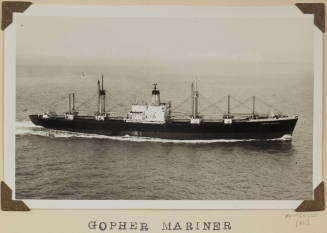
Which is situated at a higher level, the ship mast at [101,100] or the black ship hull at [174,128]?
the ship mast at [101,100]

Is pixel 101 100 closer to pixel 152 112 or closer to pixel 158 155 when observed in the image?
pixel 152 112

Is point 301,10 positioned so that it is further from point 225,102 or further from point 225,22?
point 225,102

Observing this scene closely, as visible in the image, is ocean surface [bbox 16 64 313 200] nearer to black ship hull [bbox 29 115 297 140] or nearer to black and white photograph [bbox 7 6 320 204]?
black and white photograph [bbox 7 6 320 204]

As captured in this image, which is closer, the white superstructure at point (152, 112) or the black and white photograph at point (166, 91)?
the black and white photograph at point (166, 91)

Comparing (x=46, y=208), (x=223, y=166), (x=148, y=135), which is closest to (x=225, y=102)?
(x=223, y=166)

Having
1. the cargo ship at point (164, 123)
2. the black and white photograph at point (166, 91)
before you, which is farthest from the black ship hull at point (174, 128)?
the black and white photograph at point (166, 91)

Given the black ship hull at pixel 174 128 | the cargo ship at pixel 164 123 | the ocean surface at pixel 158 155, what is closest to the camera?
the ocean surface at pixel 158 155

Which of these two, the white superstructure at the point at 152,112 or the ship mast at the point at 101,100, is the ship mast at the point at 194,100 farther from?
the ship mast at the point at 101,100

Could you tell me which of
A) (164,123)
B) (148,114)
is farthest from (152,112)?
(164,123)

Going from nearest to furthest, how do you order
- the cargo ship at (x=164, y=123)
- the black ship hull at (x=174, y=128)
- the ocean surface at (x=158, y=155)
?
1. the ocean surface at (x=158, y=155)
2. the cargo ship at (x=164, y=123)
3. the black ship hull at (x=174, y=128)
